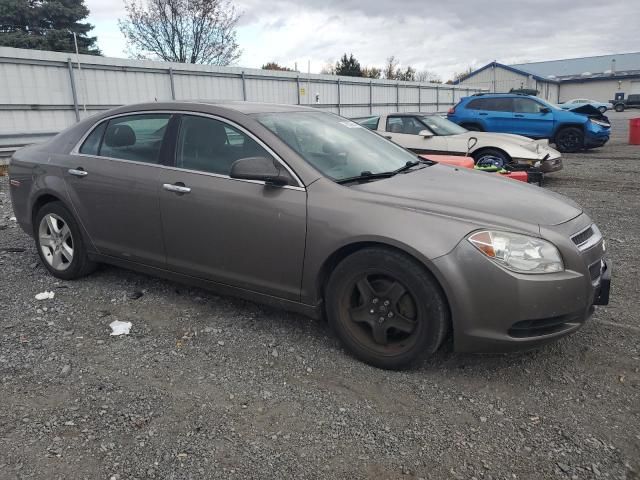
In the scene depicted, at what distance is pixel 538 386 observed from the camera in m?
2.98

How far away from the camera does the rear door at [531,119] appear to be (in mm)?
14961

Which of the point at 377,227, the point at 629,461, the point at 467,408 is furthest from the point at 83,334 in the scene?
the point at 629,461

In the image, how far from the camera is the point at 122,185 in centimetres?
398

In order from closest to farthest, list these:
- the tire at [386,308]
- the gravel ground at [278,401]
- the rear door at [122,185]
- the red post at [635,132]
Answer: the gravel ground at [278,401] < the tire at [386,308] < the rear door at [122,185] < the red post at [635,132]

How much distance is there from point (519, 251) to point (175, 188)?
7.61ft

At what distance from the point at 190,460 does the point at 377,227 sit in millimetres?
1535

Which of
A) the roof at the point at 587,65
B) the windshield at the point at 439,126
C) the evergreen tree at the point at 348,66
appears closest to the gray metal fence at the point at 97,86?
the windshield at the point at 439,126

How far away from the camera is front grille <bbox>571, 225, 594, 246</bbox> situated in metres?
2.98

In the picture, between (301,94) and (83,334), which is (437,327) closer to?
(83,334)

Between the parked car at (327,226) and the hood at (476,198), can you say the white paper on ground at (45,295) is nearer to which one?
the parked car at (327,226)

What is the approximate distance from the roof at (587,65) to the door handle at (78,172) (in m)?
73.7

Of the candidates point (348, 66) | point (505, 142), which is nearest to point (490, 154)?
point (505, 142)

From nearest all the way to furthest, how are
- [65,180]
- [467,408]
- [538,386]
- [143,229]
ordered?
[467,408]
[538,386]
[143,229]
[65,180]

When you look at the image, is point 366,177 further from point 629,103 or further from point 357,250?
point 629,103
